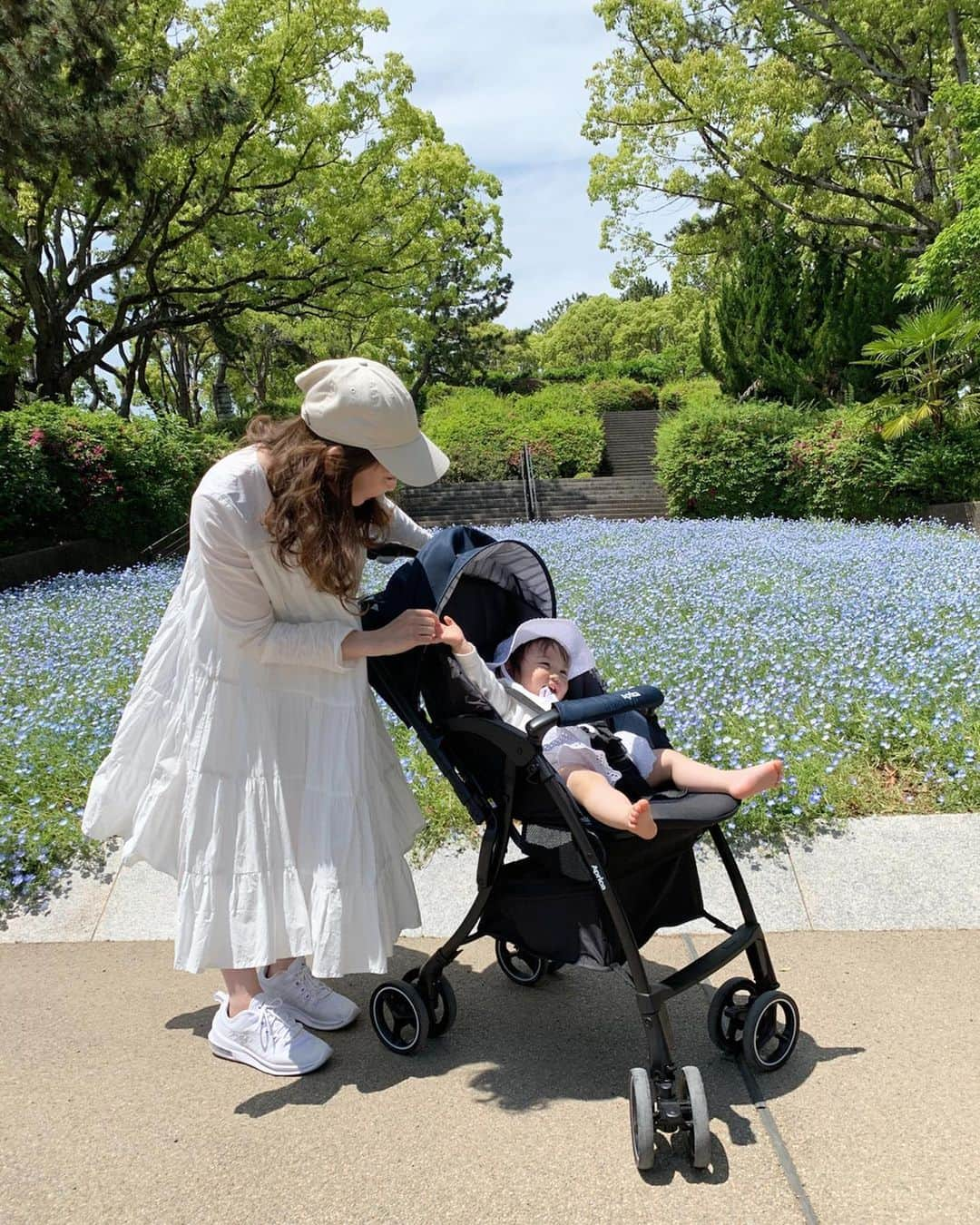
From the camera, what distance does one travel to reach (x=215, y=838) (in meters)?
2.58

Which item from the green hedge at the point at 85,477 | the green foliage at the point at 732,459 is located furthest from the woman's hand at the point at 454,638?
the green foliage at the point at 732,459

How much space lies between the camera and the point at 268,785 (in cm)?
261

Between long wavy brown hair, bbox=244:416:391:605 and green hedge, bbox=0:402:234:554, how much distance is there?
976 centimetres

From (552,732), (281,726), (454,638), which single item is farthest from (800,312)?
(281,726)

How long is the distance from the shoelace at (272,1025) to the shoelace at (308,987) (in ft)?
0.59

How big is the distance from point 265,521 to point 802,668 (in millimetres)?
3428

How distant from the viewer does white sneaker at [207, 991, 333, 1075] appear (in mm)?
2668

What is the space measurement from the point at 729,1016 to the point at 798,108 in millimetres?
18986

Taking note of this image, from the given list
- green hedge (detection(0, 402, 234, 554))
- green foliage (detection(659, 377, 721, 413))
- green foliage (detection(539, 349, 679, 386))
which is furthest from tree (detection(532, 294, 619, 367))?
green hedge (detection(0, 402, 234, 554))

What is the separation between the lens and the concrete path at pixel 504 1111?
215cm

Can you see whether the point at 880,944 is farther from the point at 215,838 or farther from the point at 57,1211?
the point at 57,1211

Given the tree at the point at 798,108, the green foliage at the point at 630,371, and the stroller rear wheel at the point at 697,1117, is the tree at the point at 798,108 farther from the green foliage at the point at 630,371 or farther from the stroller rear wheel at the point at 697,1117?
the green foliage at the point at 630,371

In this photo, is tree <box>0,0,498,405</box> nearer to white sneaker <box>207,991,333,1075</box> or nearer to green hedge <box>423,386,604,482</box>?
green hedge <box>423,386,604,482</box>

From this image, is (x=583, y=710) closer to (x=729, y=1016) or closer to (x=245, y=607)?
(x=245, y=607)
